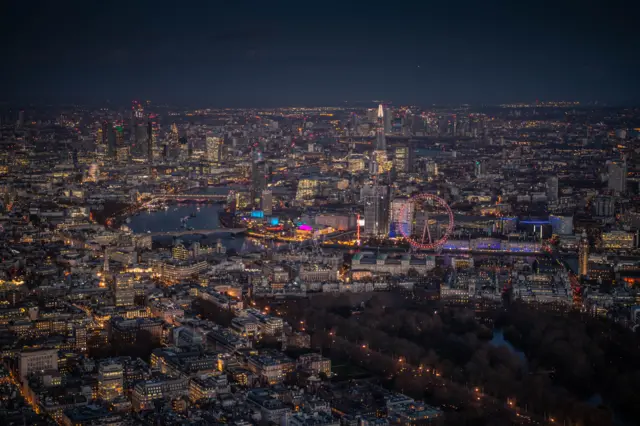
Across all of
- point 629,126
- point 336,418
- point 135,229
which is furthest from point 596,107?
point 336,418

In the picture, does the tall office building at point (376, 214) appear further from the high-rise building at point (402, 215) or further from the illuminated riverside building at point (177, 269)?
the illuminated riverside building at point (177, 269)

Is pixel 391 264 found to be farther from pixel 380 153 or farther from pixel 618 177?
pixel 380 153

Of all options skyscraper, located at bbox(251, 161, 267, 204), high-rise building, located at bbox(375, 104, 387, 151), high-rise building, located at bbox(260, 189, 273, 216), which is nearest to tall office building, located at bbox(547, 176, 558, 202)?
high-rise building, located at bbox(260, 189, 273, 216)

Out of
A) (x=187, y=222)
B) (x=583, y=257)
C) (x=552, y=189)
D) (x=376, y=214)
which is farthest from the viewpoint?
(x=552, y=189)

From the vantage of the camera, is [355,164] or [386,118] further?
[386,118]

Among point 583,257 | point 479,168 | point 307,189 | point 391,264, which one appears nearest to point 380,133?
point 479,168

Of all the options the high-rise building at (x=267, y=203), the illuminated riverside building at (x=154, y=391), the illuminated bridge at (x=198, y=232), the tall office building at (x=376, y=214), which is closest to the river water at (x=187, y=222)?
the illuminated bridge at (x=198, y=232)
